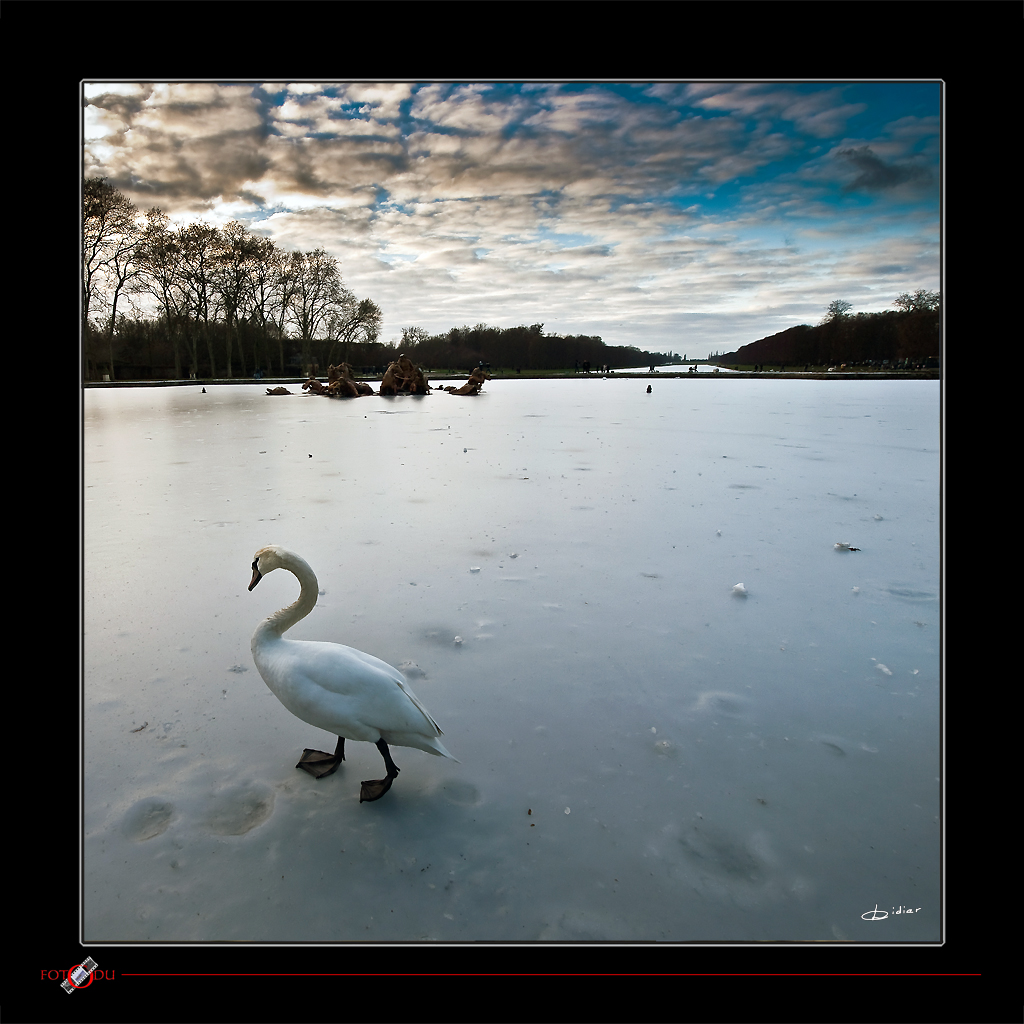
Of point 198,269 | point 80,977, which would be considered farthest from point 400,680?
point 198,269

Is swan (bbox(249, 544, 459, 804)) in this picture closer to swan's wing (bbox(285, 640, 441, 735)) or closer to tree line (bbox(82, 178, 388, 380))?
swan's wing (bbox(285, 640, 441, 735))

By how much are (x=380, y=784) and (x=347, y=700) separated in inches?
14.5

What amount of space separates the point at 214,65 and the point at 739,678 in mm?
3117

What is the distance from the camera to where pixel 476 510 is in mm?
6016

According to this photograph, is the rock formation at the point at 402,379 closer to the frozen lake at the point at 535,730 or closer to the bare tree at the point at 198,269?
the bare tree at the point at 198,269

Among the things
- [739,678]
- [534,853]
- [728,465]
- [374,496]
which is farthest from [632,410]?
[534,853]

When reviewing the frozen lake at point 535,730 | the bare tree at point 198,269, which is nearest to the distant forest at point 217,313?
the bare tree at point 198,269

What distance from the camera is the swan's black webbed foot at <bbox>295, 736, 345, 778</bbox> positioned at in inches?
81.4
